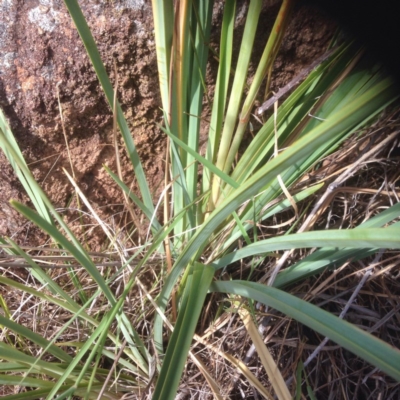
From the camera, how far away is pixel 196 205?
2.72 ft

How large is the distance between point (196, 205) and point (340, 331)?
0.41 meters

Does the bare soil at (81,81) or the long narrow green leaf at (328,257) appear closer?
the long narrow green leaf at (328,257)

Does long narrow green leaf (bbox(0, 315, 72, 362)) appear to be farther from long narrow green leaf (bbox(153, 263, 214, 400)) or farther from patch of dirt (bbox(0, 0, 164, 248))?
patch of dirt (bbox(0, 0, 164, 248))

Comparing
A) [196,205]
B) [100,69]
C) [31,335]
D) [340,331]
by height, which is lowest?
[31,335]

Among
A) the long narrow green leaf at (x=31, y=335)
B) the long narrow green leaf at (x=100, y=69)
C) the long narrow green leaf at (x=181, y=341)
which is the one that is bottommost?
the long narrow green leaf at (x=31, y=335)

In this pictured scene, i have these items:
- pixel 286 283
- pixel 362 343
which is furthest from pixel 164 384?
pixel 286 283

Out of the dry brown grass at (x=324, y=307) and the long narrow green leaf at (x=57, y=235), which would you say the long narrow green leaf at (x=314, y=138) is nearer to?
the long narrow green leaf at (x=57, y=235)

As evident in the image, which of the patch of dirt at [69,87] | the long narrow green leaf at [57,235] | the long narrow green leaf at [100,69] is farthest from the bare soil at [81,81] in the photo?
the long narrow green leaf at [57,235]

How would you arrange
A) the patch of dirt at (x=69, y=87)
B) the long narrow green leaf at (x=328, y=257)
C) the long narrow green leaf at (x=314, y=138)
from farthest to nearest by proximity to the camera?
the patch of dirt at (x=69, y=87) → the long narrow green leaf at (x=328, y=257) → the long narrow green leaf at (x=314, y=138)

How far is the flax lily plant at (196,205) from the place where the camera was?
23.3 inches

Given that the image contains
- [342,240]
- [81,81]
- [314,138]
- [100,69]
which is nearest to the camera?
[314,138]

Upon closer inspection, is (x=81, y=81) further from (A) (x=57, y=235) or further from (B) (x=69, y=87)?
(A) (x=57, y=235)

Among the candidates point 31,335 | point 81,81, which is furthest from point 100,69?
point 31,335

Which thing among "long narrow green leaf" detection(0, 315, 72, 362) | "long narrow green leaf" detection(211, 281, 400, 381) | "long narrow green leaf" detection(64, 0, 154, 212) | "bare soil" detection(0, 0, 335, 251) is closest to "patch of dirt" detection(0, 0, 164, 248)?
"bare soil" detection(0, 0, 335, 251)
